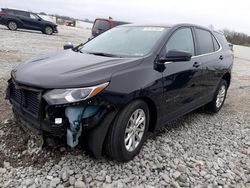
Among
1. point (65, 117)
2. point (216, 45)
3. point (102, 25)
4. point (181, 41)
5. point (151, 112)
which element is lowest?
point (102, 25)

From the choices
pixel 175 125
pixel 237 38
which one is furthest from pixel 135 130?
pixel 237 38

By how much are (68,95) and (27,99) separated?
0.56 metres

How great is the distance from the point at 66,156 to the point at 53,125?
67 cm

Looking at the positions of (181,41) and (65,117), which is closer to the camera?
(65,117)

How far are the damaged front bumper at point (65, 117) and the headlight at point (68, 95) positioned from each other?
1.7 inches

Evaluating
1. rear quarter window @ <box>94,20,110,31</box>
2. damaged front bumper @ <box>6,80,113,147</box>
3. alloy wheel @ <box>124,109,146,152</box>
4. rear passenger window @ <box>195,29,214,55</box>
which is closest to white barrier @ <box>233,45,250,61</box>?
rear quarter window @ <box>94,20,110,31</box>

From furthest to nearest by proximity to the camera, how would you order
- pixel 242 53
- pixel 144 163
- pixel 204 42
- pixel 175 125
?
pixel 242 53 → pixel 204 42 → pixel 175 125 → pixel 144 163

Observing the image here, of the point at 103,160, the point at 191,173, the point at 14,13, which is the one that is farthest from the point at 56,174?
the point at 14,13

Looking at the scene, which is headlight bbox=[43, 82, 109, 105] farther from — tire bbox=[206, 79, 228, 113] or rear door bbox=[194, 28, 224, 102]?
tire bbox=[206, 79, 228, 113]

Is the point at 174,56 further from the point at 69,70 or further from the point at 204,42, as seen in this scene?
the point at 204,42

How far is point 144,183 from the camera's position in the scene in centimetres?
307

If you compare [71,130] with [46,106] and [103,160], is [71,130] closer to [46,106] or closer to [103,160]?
[46,106]

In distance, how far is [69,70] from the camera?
9.96 feet

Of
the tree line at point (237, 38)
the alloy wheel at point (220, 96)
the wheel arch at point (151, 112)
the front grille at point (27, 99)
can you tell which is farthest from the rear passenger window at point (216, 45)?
the tree line at point (237, 38)
